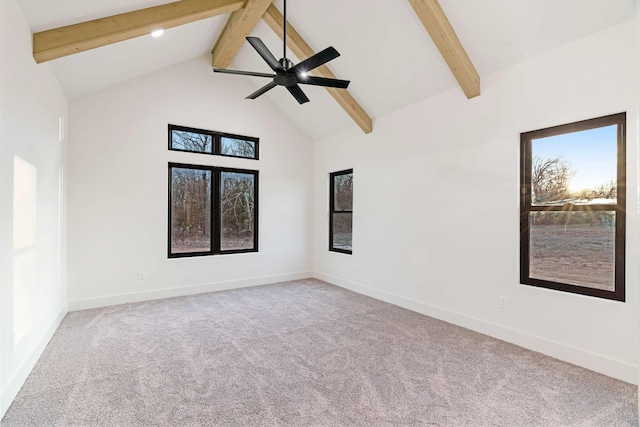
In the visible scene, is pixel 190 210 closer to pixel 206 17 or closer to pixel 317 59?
pixel 206 17

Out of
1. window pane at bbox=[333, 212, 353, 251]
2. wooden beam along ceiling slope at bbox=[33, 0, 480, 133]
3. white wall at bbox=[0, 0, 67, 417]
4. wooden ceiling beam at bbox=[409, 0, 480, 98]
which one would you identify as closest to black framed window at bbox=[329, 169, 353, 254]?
window pane at bbox=[333, 212, 353, 251]

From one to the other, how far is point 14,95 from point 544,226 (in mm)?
4735

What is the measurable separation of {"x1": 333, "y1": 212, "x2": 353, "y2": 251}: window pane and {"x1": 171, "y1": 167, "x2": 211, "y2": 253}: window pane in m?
2.31

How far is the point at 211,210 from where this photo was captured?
224 inches

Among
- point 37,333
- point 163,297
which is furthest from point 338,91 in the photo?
point 37,333

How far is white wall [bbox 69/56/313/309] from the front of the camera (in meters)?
4.56

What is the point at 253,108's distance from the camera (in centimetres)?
605

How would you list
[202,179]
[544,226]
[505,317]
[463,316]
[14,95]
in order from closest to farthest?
[14,95] < [544,226] < [505,317] < [463,316] < [202,179]

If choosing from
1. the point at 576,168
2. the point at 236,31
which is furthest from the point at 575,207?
the point at 236,31

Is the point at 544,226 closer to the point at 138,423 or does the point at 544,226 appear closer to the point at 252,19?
the point at 138,423

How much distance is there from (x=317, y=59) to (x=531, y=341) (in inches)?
136

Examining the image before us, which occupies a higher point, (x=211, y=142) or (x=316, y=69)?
(x=316, y=69)

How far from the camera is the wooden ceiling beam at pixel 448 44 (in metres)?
3.19

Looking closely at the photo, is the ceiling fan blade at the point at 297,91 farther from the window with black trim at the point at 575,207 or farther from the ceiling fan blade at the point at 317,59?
the window with black trim at the point at 575,207
